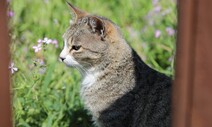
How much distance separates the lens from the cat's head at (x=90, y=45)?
345cm

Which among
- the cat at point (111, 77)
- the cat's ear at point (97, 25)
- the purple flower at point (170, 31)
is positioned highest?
the cat's ear at point (97, 25)

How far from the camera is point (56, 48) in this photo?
14.6ft

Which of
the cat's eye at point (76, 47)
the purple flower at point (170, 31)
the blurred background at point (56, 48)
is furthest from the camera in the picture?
the purple flower at point (170, 31)

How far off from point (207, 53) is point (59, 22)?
3.24 meters

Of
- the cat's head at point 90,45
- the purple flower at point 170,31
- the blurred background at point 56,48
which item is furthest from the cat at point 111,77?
the purple flower at point 170,31

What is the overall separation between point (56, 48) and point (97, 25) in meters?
1.09

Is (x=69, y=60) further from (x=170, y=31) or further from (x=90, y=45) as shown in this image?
(x=170, y=31)

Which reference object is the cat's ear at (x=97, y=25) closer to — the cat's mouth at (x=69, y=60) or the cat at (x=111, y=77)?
the cat at (x=111, y=77)

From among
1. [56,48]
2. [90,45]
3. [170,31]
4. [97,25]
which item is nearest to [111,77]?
[90,45]

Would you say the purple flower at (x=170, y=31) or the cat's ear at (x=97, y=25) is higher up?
the cat's ear at (x=97, y=25)

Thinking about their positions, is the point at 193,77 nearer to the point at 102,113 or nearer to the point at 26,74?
the point at 102,113

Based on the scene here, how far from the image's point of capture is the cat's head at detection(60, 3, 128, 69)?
3445 mm

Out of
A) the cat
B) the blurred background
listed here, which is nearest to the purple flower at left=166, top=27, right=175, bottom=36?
the blurred background

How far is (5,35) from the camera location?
179cm
